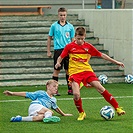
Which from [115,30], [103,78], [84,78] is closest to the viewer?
[84,78]

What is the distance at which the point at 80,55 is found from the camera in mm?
12781

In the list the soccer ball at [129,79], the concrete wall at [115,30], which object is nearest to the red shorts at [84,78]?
the soccer ball at [129,79]

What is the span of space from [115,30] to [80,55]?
8096 millimetres

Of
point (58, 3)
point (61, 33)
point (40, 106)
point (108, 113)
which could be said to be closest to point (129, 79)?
point (61, 33)

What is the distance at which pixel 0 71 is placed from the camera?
19.4 metres

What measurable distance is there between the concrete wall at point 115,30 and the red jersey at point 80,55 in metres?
7.27

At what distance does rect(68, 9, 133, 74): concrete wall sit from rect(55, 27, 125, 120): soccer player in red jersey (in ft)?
23.9

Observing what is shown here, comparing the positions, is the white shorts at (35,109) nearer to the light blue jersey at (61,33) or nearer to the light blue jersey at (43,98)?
the light blue jersey at (43,98)

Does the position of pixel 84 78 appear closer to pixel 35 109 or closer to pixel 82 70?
pixel 82 70

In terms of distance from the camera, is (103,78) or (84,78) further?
(103,78)

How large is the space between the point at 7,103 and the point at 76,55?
8.89ft

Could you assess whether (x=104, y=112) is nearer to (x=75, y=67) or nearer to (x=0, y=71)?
(x=75, y=67)

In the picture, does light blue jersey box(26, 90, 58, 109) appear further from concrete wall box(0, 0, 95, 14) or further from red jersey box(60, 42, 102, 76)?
concrete wall box(0, 0, 95, 14)

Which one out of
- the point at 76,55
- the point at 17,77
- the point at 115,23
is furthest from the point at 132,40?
the point at 76,55
